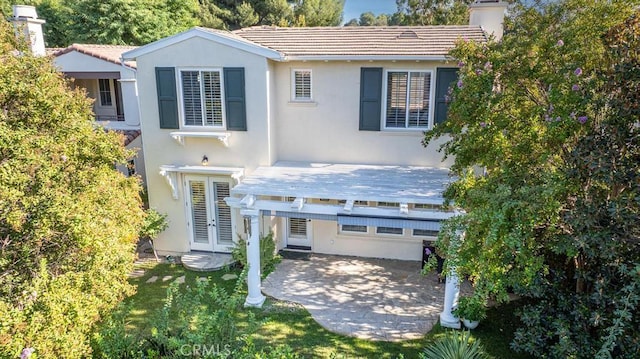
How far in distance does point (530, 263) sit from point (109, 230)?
9.07 metres

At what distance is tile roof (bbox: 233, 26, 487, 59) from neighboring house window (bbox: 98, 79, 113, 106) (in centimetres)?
1621

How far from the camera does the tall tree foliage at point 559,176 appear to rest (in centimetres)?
738

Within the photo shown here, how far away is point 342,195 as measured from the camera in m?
13.6

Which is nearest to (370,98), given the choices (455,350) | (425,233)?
(425,233)

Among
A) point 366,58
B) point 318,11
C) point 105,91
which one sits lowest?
point 105,91

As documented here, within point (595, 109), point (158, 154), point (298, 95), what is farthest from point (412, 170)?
point (158, 154)

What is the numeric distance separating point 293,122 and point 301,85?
64.2 inches

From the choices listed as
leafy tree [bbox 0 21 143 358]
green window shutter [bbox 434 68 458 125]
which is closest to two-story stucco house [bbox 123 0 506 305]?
green window shutter [bbox 434 68 458 125]

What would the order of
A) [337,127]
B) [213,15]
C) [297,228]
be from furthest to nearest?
[213,15]
[297,228]
[337,127]

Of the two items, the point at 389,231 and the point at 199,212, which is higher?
the point at 199,212

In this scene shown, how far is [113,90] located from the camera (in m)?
29.8

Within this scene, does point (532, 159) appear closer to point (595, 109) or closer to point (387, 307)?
point (595, 109)

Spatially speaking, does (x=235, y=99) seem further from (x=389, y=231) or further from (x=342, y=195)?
(x=389, y=231)

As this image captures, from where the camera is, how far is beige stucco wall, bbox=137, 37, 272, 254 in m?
15.6
